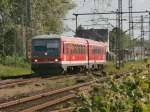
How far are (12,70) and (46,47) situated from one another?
690 cm

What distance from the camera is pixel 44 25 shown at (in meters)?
63.5

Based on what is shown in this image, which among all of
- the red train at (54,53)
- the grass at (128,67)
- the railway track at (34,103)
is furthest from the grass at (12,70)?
the railway track at (34,103)

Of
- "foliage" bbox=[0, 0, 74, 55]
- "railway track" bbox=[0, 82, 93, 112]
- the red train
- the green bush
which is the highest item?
"foliage" bbox=[0, 0, 74, 55]

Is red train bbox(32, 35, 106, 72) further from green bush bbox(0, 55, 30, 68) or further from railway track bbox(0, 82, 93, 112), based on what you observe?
railway track bbox(0, 82, 93, 112)

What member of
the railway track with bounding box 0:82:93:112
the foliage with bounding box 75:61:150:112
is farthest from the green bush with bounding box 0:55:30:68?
the foliage with bounding box 75:61:150:112

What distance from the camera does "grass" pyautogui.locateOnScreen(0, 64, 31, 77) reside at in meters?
39.0

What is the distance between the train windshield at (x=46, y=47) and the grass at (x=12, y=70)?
293 cm

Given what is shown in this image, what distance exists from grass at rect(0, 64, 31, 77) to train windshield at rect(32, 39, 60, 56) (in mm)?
2928

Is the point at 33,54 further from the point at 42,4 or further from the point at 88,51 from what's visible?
the point at 42,4

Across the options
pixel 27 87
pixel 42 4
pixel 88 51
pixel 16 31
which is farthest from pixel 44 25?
pixel 27 87

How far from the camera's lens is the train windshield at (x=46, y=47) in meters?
35.4

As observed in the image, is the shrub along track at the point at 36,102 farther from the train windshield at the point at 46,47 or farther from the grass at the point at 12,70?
the grass at the point at 12,70

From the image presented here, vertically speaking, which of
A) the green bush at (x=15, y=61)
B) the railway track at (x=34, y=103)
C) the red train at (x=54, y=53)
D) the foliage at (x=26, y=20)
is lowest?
the green bush at (x=15, y=61)

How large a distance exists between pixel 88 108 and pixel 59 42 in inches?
1016
